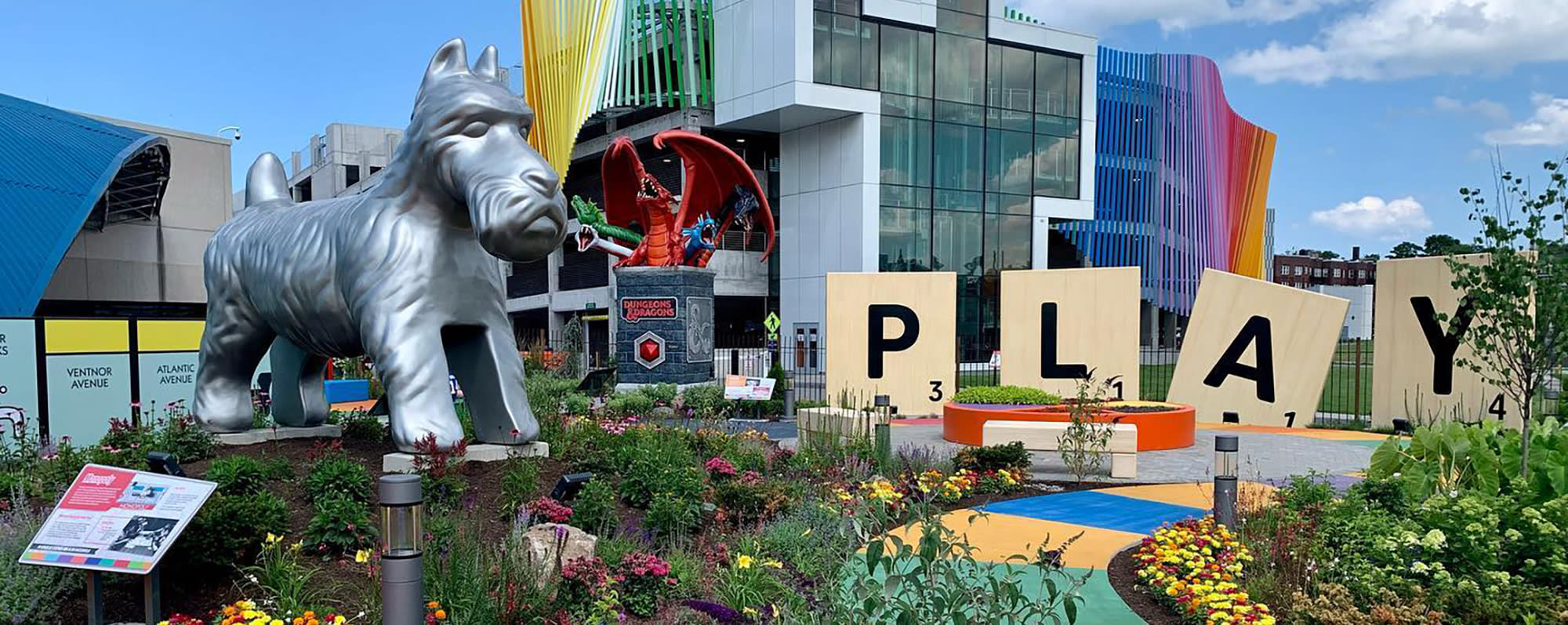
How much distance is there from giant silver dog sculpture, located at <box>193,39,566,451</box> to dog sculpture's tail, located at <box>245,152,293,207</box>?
945 mm

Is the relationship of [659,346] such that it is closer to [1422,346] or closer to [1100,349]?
[1100,349]

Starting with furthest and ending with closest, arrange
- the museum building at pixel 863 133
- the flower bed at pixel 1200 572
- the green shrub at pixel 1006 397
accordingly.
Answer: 1. the museum building at pixel 863 133
2. the green shrub at pixel 1006 397
3. the flower bed at pixel 1200 572

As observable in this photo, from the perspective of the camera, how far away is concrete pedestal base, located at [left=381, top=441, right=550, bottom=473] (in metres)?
6.07

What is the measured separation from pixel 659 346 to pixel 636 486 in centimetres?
1164

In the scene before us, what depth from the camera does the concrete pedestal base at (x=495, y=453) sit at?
607 cm

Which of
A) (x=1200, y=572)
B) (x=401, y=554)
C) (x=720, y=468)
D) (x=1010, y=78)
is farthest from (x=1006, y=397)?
(x=1010, y=78)

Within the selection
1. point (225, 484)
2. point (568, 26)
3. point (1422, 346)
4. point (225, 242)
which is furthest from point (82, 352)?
point (568, 26)

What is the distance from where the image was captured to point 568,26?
30.3 meters

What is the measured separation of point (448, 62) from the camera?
625 cm

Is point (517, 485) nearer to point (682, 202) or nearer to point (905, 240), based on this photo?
point (682, 202)

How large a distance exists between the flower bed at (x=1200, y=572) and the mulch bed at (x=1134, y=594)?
2.1 inches

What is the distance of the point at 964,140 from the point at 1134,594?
95.5 feet

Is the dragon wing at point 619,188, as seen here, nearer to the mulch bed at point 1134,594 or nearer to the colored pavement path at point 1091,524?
the colored pavement path at point 1091,524

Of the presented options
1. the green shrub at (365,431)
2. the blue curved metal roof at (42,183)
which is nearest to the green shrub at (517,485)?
the green shrub at (365,431)
